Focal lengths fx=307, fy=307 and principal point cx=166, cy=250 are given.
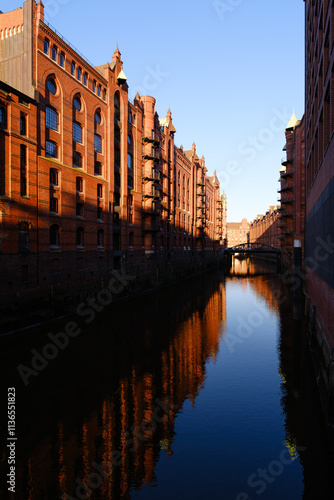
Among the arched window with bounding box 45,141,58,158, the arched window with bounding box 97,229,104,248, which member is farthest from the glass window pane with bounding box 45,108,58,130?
the arched window with bounding box 97,229,104,248

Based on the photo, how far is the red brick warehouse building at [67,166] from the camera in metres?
20.5

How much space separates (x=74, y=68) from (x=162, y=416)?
92.7 ft

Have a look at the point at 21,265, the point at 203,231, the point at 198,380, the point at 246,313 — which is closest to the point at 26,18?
the point at 21,265

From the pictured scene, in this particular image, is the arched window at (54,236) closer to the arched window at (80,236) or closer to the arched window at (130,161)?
the arched window at (80,236)

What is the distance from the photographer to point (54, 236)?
2473cm

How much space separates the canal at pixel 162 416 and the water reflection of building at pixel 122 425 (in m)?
0.04

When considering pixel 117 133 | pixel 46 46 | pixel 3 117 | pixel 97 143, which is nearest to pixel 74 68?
pixel 46 46

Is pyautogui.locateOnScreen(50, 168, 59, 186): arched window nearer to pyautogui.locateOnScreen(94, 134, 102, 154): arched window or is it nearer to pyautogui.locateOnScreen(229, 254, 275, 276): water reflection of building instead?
pyautogui.locateOnScreen(94, 134, 102, 154): arched window

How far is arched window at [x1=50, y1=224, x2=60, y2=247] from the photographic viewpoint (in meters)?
24.4

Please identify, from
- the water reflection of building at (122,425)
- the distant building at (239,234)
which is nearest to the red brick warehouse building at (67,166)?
the water reflection of building at (122,425)

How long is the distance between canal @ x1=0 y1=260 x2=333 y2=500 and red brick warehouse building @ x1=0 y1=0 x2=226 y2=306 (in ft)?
20.9

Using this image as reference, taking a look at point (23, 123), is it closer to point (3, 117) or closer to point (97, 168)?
point (3, 117)

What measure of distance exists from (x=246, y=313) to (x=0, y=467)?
2416 centimetres

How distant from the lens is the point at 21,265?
20.6 m
